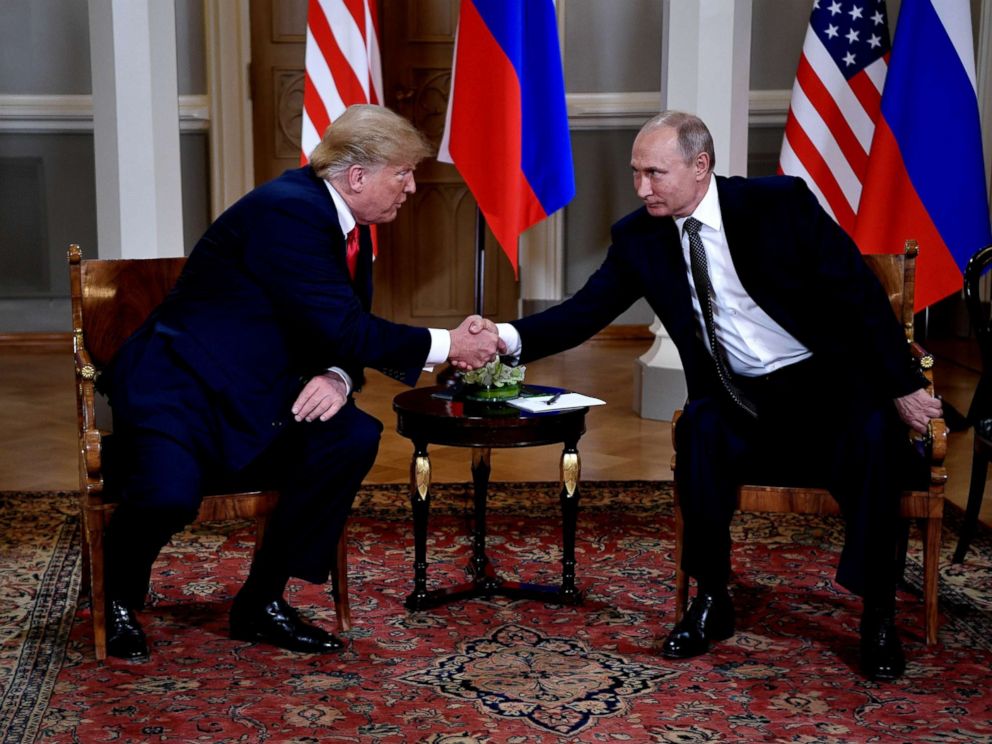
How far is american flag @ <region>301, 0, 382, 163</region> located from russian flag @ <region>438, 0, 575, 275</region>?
1.39 feet

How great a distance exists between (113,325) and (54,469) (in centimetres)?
166

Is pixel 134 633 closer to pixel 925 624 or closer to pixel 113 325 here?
pixel 113 325

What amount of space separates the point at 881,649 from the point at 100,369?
193 centimetres

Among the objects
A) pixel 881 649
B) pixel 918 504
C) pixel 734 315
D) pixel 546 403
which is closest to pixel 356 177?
pixel 546 403

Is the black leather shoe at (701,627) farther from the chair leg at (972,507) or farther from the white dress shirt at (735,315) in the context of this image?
the chair leg at (972,507)

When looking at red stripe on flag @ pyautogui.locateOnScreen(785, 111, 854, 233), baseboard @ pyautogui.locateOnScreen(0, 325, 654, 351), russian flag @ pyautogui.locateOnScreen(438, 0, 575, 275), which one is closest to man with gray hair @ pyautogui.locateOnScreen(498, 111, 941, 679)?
russian flag @ pyautogui.locateOnScreen(438, 0, 575, 275)

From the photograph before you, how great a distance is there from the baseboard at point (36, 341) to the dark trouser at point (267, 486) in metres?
4.47

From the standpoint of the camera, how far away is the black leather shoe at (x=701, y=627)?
2949 mm

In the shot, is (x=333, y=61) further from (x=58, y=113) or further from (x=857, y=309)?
(x=857, y=309)

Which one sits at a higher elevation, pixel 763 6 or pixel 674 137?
pixel 763 6

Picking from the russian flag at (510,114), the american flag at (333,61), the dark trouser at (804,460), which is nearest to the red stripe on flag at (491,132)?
the russian flag at (510,114)

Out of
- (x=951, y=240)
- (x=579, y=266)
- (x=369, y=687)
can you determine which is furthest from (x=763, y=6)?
(x=369, y=687)

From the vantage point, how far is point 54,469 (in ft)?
15.4

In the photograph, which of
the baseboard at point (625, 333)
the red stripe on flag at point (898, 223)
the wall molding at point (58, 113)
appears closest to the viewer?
the red stripe on flag at point (898, 223)
